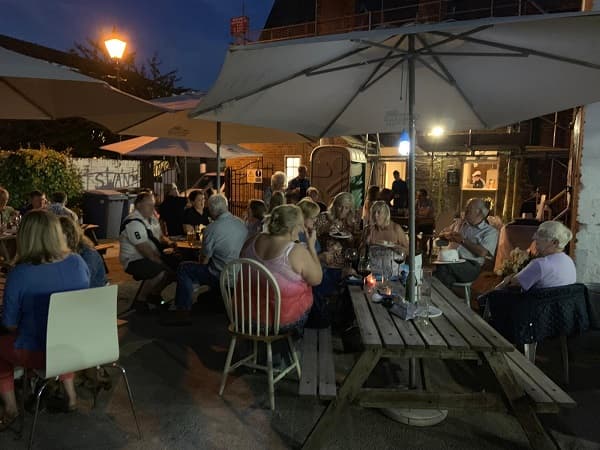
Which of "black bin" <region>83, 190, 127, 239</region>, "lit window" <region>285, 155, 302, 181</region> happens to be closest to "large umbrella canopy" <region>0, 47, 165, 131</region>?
"black bin" <region>83, 190, 127, 239</region>

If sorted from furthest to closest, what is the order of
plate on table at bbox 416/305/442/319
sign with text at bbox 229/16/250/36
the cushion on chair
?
sign with text at bbox 229/16/250/36
the cushion on chair
plate on table at bbox 416/305/442/319

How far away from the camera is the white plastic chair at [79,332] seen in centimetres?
262

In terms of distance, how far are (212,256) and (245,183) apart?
39.7ft

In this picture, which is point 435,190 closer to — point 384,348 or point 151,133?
point 151,133

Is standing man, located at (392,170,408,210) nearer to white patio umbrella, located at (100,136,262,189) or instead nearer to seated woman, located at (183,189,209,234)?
white patio umbrella, located at (100,136,262,189)

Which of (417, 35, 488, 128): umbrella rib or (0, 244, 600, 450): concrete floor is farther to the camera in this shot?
(417, 35, 488, 128): umbrella rib

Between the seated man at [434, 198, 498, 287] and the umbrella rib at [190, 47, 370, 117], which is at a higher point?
the umbrella rib at [190, 47, 370, 117]

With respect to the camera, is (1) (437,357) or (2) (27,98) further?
(2) (27,98)

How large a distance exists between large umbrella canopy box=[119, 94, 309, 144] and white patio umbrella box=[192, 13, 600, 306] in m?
1.77

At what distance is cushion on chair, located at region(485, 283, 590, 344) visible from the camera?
3.48 m

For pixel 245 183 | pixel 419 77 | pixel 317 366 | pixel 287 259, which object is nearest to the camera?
pixel 317 366

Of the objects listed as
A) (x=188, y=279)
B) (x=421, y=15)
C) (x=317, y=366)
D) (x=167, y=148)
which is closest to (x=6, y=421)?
(x=317, y=366)

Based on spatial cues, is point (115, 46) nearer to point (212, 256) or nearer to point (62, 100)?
point (62, 100)

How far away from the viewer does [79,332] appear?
2.72 metres
